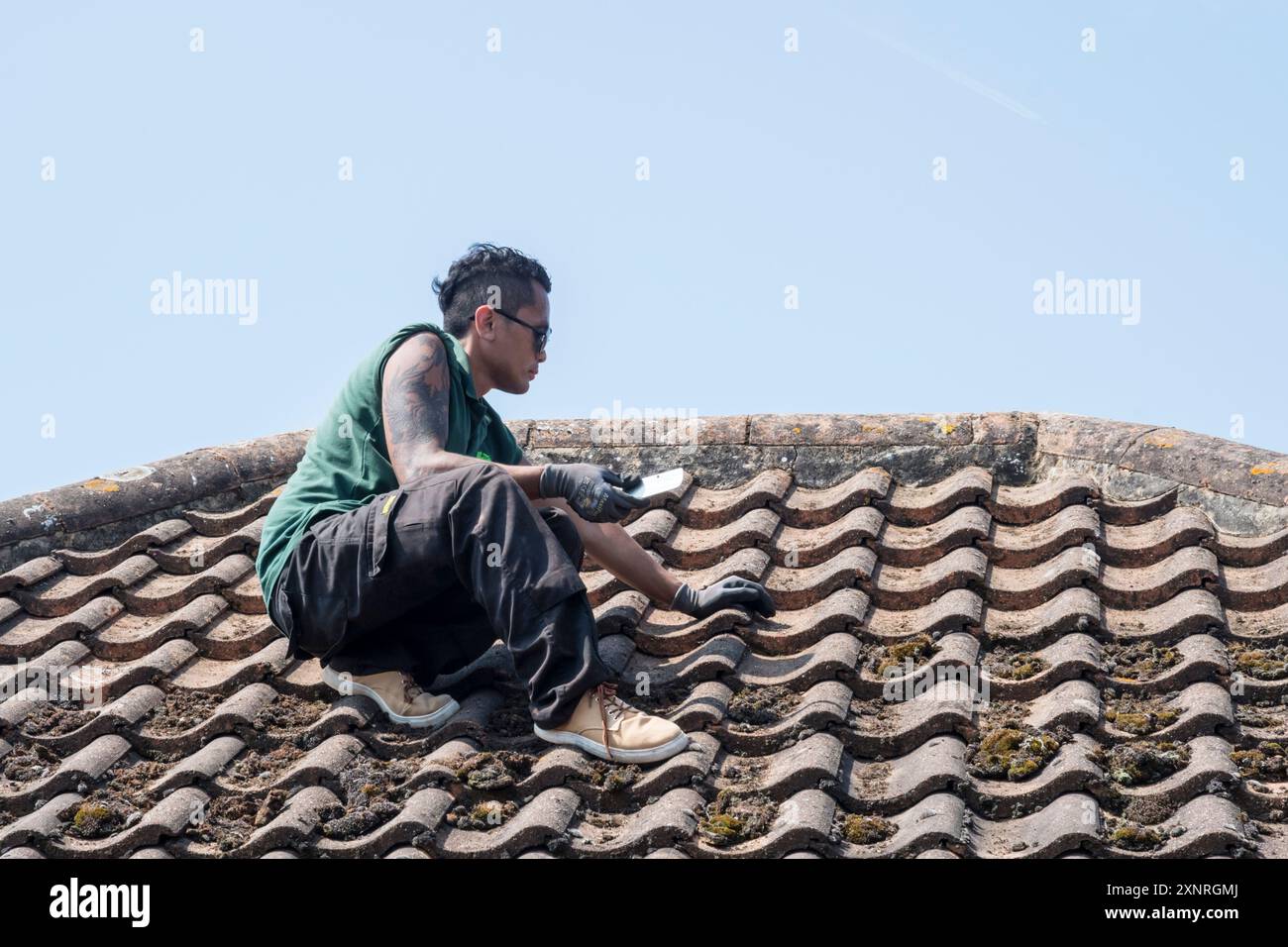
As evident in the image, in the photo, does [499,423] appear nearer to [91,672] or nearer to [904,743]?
[91,672]

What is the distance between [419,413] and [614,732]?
1080 millimetres

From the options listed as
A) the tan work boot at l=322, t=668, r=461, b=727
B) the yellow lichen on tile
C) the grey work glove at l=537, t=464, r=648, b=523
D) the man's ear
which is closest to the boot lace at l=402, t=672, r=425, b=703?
the tan work boot at l=322, t=668, r=461, b=727

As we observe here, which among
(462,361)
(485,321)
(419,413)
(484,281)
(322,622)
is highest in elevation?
(484,281)

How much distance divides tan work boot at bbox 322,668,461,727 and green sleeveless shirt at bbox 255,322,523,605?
0.40 metres

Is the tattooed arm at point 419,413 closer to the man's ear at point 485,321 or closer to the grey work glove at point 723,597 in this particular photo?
the man's ear at point 485,321

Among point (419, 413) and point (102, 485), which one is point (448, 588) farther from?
point (102, 485)

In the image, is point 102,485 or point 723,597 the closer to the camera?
point 723,597

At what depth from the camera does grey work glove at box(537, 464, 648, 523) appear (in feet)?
12.8

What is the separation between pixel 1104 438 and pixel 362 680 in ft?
8.97

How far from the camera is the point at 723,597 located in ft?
14.1

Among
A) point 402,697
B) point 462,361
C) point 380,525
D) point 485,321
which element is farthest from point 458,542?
point 485,321

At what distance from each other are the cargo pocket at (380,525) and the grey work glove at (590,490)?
1.27ft

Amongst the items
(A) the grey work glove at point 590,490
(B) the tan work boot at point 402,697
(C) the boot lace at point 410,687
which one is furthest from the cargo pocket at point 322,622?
(A) the grey work glove at point 590,490
